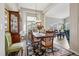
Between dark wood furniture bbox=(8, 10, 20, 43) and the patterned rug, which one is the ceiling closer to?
dark wood furniture bbox=(8, 10, 20, 43)

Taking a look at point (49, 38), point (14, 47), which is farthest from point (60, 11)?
point (14, 47)

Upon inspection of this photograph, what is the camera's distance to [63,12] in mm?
2215

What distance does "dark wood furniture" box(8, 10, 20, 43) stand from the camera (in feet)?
7.18

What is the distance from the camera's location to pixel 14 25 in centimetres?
221

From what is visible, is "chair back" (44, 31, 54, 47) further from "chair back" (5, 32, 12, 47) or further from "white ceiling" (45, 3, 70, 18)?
"chair back" (5, 32, 12, 47)

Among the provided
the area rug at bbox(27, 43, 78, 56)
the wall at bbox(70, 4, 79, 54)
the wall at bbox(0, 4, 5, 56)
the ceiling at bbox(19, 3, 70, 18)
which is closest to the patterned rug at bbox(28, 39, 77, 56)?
the area rug at bbox(27, 43, 78, 56)

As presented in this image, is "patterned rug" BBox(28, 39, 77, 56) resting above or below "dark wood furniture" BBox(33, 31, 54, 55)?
below

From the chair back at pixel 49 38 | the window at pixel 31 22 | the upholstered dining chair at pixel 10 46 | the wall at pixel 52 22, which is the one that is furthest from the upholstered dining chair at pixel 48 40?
the upholstered dining chair at pixel 10 46

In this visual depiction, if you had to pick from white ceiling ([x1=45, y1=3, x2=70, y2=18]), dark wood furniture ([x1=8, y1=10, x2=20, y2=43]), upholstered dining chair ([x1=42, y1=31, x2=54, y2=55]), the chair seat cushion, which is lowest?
the chair seat cushion

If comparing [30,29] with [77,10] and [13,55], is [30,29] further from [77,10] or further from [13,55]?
[77,10]

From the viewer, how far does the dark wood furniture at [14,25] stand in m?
2.19

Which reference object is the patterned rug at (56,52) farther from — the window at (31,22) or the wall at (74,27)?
the window at (31,22)

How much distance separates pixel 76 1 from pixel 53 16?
0.48 metres

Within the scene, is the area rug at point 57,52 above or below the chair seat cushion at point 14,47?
below
